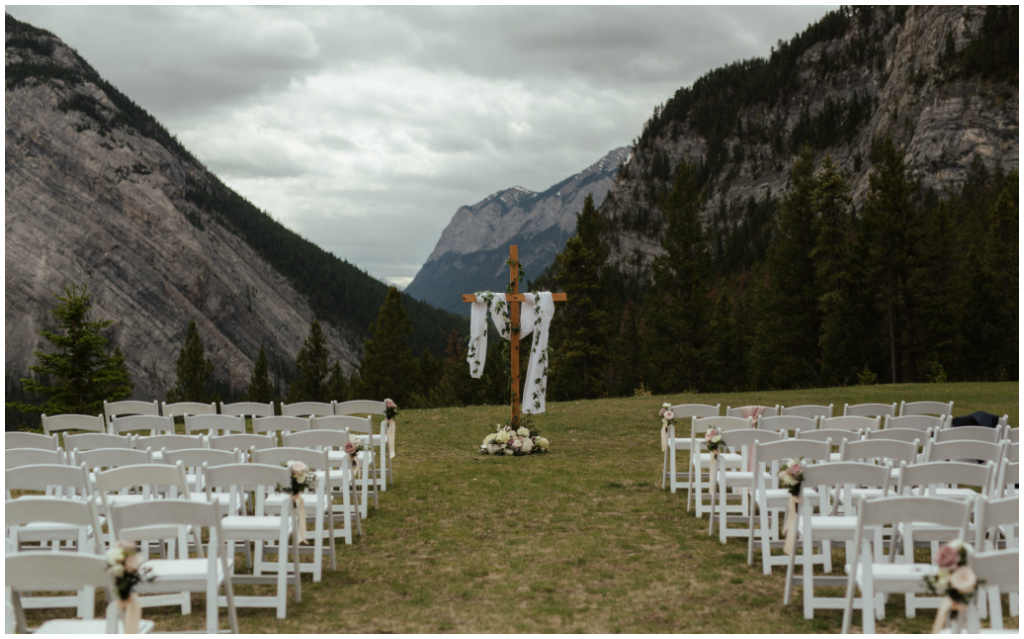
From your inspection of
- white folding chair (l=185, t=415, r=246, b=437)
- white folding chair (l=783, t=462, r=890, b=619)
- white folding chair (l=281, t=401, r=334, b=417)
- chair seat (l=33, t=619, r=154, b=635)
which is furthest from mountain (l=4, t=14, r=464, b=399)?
white folding chair (l=783, t=462, r=890, b=619)

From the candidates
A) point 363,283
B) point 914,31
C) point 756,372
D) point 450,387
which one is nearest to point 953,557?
point 756,372

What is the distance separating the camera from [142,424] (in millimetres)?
8461

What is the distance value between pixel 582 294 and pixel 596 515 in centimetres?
3519

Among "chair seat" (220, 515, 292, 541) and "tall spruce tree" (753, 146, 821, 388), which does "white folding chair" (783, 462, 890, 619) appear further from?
"tall spruce tree" (753, 146, 821, 388)

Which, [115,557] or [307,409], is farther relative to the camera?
[307,409]

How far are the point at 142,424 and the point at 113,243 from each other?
413ft

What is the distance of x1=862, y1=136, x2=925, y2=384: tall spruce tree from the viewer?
123 ft

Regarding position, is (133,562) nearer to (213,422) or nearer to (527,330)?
(213,422)

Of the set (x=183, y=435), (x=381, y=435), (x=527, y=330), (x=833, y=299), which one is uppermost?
(x=833, y=299)

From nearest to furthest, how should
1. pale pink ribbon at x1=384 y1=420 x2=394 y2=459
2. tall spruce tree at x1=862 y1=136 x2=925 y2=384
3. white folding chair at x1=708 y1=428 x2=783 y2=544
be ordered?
white folding chair at x1=708 y1=428 x2=783 y2=544 → pale pink ribbon at x1=384 y1=420 x2=394 y2=459 → tall spruce tree at x1=862 y1=136 x2=925 y2=384

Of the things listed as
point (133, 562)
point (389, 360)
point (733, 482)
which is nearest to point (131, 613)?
point (133, 562)

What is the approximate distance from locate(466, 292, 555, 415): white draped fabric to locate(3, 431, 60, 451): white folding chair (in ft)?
21.7

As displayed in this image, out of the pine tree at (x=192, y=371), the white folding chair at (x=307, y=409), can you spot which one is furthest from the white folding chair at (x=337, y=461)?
the pine tree at (x=192, y=371)

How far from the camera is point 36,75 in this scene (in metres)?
128
